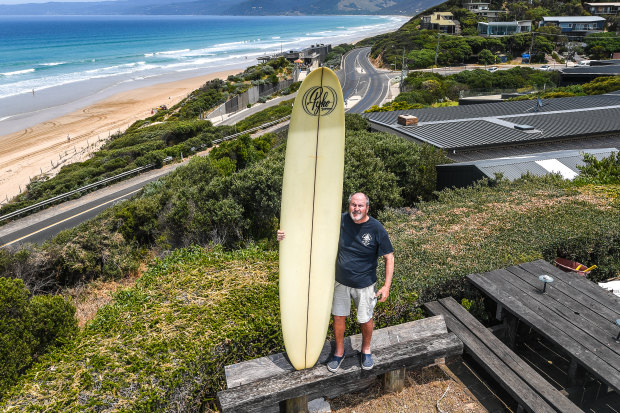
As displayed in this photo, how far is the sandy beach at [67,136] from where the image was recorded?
3378 cm

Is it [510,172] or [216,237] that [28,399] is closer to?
[216,237]

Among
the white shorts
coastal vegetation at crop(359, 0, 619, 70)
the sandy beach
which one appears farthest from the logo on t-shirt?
coastal vegetation at crop(359, 0, 619, 70)

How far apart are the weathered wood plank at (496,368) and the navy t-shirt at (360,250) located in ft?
5.69

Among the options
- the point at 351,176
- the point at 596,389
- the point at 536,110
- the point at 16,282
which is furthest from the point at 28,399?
the point at 536,110

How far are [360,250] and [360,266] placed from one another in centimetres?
18

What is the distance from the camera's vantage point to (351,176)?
12.5 metres

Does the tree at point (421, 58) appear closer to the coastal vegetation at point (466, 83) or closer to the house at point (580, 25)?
the coastal vegetation at point (466, 83)

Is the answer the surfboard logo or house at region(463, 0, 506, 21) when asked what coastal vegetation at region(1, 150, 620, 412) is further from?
house at region(463, 0, 506, 21)

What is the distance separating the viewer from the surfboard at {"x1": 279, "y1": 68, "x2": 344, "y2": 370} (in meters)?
4.37

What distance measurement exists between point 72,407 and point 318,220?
2.94 meters

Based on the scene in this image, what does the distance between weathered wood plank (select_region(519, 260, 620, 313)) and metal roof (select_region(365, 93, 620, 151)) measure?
1182cm

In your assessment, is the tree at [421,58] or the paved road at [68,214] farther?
Result: the tree at [421,58]

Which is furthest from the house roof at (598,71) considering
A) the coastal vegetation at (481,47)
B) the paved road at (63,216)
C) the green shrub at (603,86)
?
the paved road at (63,216)

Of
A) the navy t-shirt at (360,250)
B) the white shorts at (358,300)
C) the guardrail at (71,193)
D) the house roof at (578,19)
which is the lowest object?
the guardrail at (71,193)
